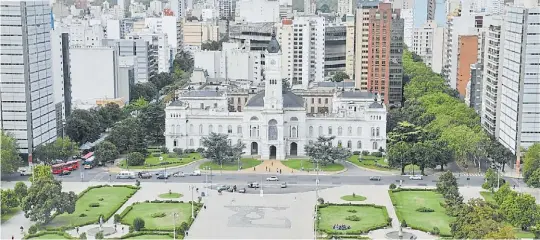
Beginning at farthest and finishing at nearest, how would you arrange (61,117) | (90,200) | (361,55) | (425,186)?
(361,55)
(61,117)
(425,186)
(90,200)

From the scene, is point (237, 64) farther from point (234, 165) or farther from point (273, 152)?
point (234, 165)

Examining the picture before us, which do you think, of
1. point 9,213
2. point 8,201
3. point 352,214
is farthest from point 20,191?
point 352,214

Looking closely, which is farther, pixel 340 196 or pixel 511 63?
pixel 511 63

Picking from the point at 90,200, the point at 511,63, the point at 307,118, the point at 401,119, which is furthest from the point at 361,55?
the point at 90,200

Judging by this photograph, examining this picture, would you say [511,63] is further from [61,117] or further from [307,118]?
[61,117]

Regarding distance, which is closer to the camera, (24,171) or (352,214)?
(352,214)

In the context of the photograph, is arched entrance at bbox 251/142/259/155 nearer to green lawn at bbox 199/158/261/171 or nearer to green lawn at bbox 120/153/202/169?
green lawn at bbox 199/158/261/171
